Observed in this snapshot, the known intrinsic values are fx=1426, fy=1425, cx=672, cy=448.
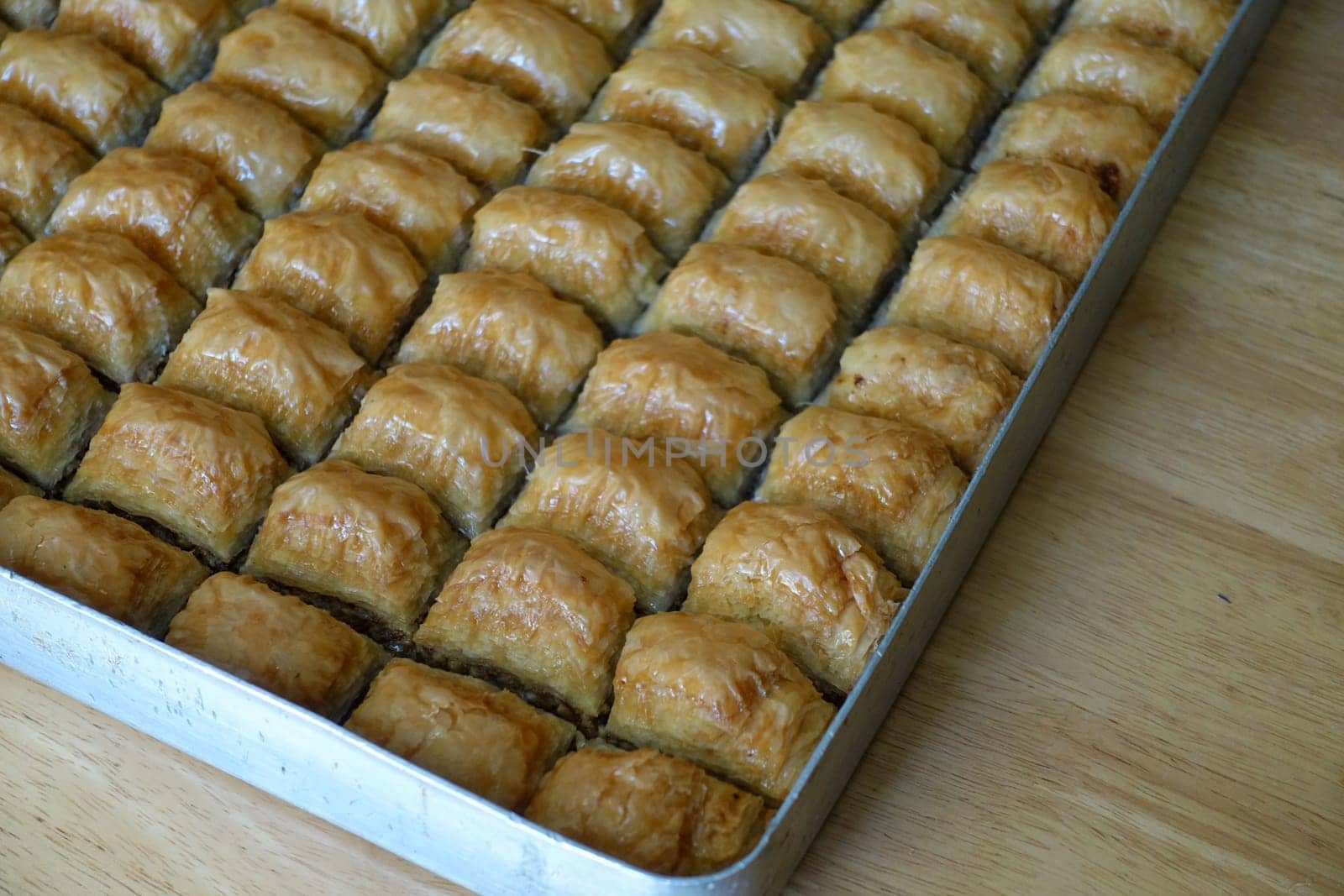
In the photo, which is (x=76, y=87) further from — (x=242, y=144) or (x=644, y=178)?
(x=644, y=178)

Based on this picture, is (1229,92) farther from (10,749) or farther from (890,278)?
(10,749)

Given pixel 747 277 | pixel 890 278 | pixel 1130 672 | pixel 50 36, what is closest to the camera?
pixel 1130 672

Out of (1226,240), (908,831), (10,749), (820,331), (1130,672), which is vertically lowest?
(10,749)

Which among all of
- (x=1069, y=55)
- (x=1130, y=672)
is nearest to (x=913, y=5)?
(x=1069, y=55)

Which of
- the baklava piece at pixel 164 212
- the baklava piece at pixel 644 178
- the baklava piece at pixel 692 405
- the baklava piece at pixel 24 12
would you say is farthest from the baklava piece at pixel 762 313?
the baklava piece at pixel 24 12

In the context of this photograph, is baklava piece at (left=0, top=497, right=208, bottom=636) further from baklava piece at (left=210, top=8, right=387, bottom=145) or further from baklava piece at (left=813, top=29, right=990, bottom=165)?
baklava piece at (left=813, top=29, right=990, bottom=165)

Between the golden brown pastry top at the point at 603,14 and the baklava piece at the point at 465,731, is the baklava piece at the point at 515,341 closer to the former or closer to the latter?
the baklava piece at the point at 465,731
